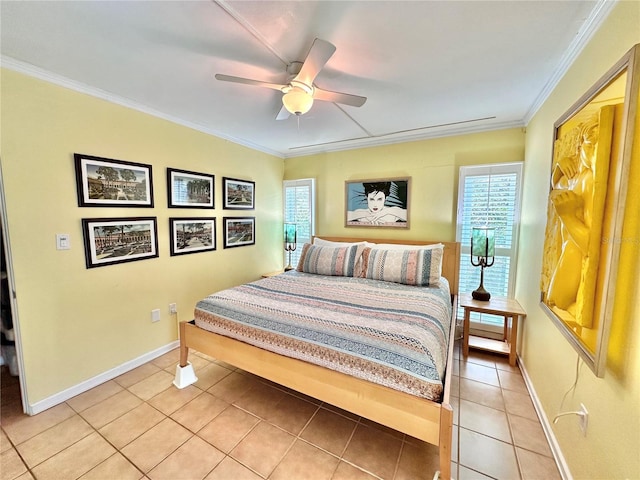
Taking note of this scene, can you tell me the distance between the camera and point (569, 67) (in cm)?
164

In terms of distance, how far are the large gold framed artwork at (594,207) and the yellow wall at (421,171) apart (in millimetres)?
1577

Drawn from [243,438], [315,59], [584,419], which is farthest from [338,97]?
[243,438]

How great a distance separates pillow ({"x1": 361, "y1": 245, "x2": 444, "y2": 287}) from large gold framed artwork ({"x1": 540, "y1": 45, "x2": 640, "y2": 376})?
3.90 ft

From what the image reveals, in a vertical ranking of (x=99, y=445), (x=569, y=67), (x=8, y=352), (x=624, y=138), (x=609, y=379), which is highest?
(x=569, y=67)

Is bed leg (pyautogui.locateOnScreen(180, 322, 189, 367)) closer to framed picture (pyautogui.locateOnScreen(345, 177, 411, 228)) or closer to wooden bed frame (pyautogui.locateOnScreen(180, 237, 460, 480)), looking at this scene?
wooden bed frame (pyautogui.locateOnScreen(180, 237, 460, 480))

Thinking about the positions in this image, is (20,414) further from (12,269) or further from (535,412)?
(535,412)

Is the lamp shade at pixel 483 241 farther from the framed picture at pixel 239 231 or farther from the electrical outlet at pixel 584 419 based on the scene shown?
the framed picture at pixel 239 231

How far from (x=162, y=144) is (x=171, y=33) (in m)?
1.37

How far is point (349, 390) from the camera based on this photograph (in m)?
1.46

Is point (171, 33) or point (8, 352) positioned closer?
point (171, 33)

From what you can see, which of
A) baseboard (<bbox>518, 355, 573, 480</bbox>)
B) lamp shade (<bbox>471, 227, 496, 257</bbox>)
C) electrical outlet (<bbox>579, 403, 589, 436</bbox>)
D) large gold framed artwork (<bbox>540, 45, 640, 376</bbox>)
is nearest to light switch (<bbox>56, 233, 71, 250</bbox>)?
large gold framed artwork (<bbox>540, 45, 640, 376</bbox>)

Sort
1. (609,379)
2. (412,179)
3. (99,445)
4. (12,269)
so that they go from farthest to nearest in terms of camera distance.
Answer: (412,179) → (12,269) → (99,445) → (609,379)

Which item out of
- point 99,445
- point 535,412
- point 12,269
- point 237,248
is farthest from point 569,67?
point 12,269

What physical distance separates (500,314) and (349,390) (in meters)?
1.79
